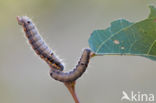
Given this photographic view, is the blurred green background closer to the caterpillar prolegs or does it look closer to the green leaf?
the caterpillar prolegs

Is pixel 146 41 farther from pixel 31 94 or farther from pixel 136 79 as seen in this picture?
pixel 31 94

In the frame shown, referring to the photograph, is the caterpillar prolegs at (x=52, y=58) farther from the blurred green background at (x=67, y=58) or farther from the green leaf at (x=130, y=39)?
the blurred green background at (x=67, y=58)

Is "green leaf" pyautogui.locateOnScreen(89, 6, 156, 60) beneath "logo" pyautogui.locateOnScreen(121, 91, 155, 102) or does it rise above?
beneath

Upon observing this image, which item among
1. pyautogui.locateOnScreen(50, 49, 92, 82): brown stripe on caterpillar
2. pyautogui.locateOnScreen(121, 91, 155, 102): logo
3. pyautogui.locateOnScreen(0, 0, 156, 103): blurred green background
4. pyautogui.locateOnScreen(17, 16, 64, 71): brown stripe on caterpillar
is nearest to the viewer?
pyautogui.locateOnScreen(50, 49, 92, 82): brown stripe on caterpillar

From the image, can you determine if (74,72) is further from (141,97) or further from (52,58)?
(141,97)

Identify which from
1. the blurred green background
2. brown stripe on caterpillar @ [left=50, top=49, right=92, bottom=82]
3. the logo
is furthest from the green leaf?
the blurred green background

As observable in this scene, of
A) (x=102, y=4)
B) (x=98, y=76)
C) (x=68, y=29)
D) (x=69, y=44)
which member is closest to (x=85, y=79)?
(x=98, y=76)
